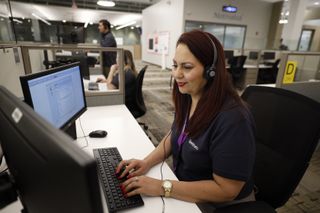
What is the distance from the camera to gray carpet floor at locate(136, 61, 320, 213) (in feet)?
5.58

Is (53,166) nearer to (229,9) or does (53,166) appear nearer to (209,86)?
(209,86)

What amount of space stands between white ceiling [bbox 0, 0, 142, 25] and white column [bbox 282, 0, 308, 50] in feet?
24.0

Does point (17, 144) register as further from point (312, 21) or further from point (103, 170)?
point (312, 21)

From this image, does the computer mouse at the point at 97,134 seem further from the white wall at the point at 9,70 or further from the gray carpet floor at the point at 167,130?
the gray carpet floor at the point at 167,130

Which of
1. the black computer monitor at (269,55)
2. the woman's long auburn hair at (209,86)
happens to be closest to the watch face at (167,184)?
the woman's long auburn hair at (209,86)

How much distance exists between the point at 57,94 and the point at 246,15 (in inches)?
344

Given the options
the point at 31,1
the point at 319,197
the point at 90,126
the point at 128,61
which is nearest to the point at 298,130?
the point at 90,126

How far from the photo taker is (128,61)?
8.87 ft

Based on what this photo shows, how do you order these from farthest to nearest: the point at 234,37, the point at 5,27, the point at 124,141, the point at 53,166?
the point at 234,37
the point at 5,27
the point at 124,141
the point at 53,166

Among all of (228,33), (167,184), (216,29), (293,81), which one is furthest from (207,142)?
(228,33)

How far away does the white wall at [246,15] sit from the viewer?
285 inches

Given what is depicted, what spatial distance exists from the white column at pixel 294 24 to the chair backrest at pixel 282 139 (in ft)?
26.7

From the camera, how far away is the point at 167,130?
306cm

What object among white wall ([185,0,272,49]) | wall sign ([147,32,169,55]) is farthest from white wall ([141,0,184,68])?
white wall ([185,0,272,49])
